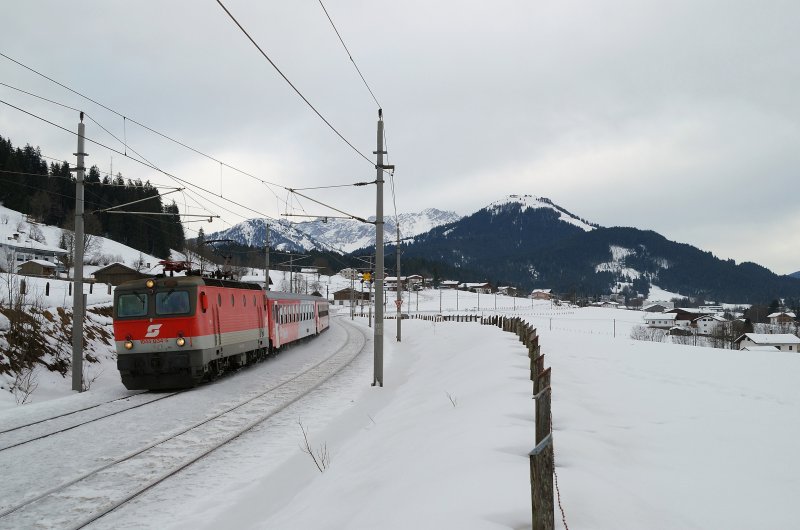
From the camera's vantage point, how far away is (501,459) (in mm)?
6137

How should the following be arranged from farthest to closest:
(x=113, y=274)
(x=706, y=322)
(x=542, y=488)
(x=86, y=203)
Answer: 1. (x=706, y=322)
2. (x=86, y=203)
3. (x=113, y=274)
4. (x=542, y=488)

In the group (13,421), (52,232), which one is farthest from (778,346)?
(52,232)

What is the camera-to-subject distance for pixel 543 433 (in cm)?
552

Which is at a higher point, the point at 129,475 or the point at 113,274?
the point at 113,274

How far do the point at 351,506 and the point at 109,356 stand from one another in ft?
59.5

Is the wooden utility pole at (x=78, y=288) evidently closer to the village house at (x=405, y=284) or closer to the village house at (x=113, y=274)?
the village house at (x=113, y=274)

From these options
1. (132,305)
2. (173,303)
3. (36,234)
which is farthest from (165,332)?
(36,234)

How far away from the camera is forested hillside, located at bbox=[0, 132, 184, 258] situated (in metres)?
89.2

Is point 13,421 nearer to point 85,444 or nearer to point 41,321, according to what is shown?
point 85,444

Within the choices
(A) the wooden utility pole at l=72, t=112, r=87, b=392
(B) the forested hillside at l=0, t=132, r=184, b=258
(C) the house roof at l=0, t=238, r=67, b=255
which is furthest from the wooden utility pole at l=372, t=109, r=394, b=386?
(B) the forested hillside at l=0, t=132, r=184, b=258

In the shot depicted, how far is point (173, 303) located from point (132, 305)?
1.29 m

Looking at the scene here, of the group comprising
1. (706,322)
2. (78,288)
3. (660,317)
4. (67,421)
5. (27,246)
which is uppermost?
(27,246)

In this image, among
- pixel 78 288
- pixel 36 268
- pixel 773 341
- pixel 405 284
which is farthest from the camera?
pixel 405 284

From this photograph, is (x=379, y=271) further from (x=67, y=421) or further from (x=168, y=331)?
(x=67, y=421)
